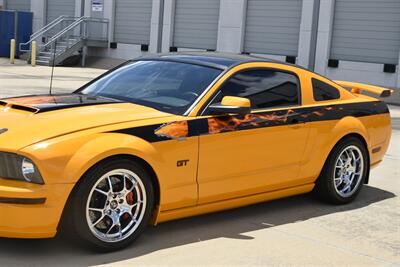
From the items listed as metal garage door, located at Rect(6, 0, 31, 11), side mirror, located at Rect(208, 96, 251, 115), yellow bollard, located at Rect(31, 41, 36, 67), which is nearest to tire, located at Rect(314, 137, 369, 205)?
side mirror, located at Rect(208, 96, 251, 115)

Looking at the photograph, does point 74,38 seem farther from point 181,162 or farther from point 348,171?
point 181,162

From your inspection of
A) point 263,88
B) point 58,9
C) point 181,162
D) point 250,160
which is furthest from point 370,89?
point 58,9

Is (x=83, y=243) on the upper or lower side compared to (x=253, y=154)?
lower

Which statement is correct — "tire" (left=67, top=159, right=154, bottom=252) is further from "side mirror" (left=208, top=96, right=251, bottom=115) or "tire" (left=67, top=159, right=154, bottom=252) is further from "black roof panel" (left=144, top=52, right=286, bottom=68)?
"black roof panel" (left=144, top=52, right=286, bottom=68)

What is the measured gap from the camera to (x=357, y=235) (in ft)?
17.2

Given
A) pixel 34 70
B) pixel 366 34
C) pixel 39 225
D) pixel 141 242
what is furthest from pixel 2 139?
pixel 34 70

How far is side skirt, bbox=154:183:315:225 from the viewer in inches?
187

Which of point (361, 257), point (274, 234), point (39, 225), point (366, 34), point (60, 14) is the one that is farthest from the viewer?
point (60, 14)

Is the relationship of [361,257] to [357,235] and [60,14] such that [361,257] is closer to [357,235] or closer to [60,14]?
[357,235]

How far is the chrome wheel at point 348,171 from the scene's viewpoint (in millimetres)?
6125

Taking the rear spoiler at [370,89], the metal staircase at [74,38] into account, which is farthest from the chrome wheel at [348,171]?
the metal staircase at [74,38]

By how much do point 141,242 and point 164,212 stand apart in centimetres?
29

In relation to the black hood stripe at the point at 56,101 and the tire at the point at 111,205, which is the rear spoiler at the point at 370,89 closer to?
the black hood stripe at the point at 56,101

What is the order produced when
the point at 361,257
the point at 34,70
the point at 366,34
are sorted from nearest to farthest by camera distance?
the point at 361,257 < the point at 366,34 < the point at 34,70
